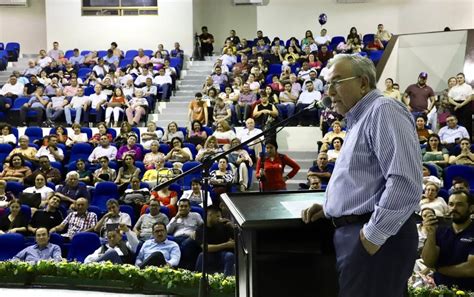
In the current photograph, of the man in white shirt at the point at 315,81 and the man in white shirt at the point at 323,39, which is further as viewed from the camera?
the man in white shirt at the point at 323,39

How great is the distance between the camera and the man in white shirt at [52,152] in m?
9.67

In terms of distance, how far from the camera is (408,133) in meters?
1.98

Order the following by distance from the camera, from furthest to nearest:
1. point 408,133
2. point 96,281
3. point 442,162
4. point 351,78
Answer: point 442,162 → point 96,281 → point 351,78 → point 408,133

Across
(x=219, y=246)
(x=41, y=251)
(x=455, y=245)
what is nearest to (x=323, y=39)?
(x=219, y=246)

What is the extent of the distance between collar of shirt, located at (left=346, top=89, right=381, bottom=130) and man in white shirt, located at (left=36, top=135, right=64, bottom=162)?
809cm

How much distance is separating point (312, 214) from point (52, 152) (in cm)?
804

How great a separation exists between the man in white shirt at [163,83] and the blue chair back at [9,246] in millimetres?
7255

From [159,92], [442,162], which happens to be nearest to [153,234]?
[442,162]

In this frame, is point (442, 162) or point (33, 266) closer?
point (33, 266)

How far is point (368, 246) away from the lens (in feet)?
6.42

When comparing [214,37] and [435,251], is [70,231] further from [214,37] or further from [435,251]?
[214,37]

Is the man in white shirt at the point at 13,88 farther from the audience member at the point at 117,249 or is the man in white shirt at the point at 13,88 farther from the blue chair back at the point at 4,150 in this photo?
the audience member at the point at 117,249

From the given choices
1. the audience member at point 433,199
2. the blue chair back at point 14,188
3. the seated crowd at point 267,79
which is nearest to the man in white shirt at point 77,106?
the seated crowd at point 267,79

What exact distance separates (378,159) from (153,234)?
431cm
